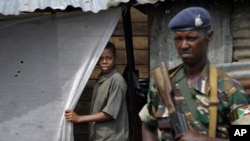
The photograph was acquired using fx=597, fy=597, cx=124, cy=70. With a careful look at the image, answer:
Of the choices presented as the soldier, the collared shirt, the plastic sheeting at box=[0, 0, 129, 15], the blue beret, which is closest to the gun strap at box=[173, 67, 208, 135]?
the soldier

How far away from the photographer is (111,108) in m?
5.38

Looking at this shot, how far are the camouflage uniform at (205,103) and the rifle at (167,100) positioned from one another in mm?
40

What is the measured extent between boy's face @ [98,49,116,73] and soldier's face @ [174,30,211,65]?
2363 millimetres

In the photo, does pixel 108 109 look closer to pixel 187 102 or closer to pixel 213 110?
pixel 187 102

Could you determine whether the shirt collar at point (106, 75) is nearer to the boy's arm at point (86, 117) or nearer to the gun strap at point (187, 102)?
the boy's arm at point (86, 117)

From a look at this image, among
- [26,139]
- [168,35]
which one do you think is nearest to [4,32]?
[26,139]

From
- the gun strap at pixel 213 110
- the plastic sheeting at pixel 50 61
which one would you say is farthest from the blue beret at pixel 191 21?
the plastic sheeting at pixel 50 61

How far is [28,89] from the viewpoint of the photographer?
5426 mm

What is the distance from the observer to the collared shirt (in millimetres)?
5410

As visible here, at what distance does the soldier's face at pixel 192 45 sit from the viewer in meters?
3.13

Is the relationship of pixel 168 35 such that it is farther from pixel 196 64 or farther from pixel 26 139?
pixel 196 64

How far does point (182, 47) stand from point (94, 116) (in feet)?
7.84

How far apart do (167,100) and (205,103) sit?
205 mm

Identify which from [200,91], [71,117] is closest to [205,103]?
[200,91]
